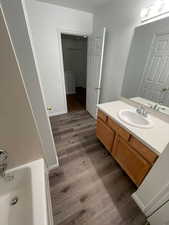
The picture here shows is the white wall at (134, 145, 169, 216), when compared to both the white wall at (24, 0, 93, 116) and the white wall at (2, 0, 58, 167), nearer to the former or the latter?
the white wall at (2, 0, 58, 167)

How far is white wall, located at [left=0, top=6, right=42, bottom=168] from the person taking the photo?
68cm

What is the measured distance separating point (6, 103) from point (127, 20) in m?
2.01

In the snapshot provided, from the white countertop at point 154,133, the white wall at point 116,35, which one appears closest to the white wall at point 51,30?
the white wall at point 116,35

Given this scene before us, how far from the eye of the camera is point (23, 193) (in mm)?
994

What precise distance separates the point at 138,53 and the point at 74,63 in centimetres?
371

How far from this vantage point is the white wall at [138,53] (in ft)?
4.18

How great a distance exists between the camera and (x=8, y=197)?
3.28ft

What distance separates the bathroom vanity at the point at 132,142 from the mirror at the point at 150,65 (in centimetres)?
30

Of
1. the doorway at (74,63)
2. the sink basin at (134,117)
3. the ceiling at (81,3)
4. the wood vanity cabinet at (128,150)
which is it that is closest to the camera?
the wood vanity cabinet at (128,150)

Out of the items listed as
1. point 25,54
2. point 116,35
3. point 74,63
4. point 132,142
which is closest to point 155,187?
point 132,142

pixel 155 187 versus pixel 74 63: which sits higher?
pixel 74 63

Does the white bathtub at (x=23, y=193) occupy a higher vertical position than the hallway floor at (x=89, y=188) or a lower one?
higher

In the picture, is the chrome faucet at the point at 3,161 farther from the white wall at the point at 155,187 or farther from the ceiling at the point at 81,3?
the ceiling at the point at 81,3

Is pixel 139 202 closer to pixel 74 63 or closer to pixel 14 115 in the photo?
pixel 14 115
